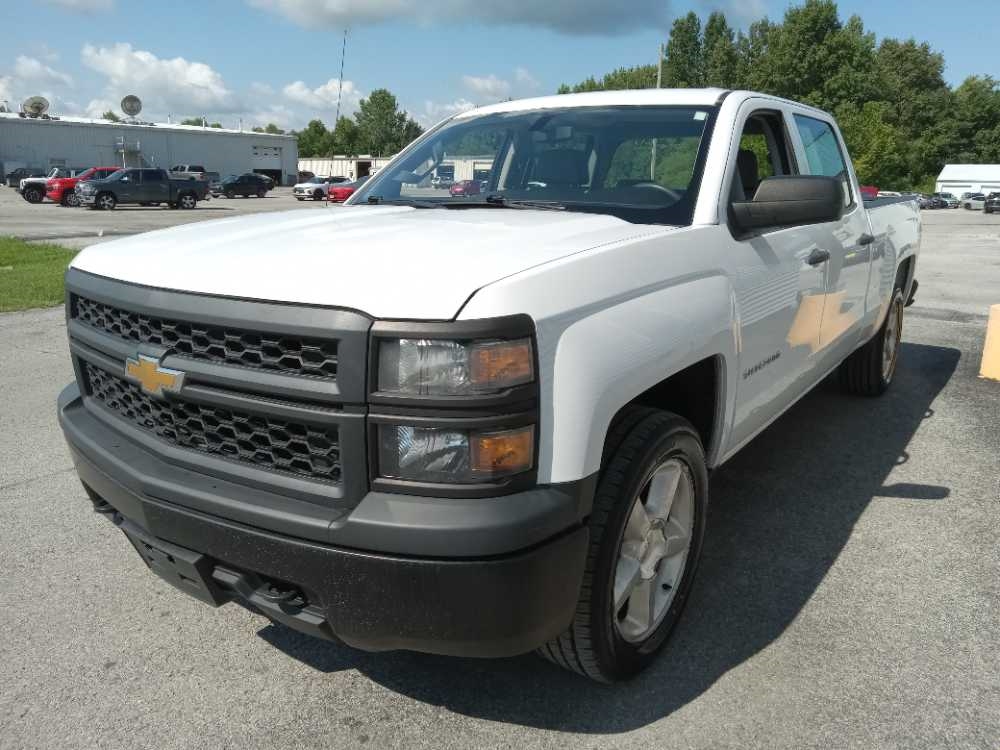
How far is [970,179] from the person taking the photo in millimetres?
73750

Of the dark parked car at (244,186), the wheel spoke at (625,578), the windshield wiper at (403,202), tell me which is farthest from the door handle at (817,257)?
the dark parked car at (244,186)

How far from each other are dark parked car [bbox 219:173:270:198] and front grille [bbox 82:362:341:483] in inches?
1781

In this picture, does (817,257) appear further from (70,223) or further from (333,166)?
(333,166)

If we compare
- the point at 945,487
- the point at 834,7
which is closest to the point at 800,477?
the point at 945,487

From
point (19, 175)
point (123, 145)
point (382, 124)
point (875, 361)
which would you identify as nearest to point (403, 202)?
point (875, 361)

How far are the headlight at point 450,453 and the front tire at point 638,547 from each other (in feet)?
1.28

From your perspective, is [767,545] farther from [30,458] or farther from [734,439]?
[30,458]

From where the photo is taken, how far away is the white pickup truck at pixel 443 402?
185 centimetres

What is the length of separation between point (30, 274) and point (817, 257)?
11107 mm

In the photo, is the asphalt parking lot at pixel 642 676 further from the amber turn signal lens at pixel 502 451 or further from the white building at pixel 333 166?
the white building at pixel 333 166

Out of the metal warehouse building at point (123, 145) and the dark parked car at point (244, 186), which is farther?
the metal warehouse building at point (123, 145)

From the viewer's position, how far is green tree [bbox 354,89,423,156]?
340 feet

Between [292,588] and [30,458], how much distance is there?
10.0 feet

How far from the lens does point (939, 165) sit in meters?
86.5
